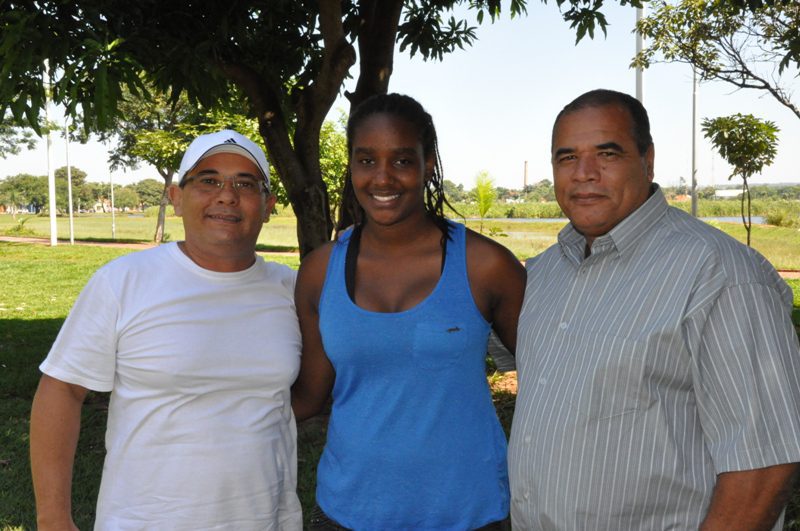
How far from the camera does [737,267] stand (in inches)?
63.2

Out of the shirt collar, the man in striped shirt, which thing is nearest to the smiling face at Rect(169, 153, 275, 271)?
the man in striped shirt

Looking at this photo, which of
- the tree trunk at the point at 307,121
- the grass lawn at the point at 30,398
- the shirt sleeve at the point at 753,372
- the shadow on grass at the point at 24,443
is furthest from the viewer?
the tree trunk at the point at 307,121

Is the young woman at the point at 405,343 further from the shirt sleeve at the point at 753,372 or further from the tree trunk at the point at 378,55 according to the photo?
the tree trunk at the point at 378,55

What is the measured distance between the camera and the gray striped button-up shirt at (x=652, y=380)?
62.0 inches

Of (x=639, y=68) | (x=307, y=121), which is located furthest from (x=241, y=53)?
(x=639, y=68)

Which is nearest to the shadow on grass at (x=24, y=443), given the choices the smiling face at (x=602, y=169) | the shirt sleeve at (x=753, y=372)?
the smiling face at (x=602, y=169)

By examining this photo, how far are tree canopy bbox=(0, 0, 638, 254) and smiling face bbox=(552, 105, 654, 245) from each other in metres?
2.36

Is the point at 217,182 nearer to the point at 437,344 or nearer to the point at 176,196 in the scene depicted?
the point at 176,196

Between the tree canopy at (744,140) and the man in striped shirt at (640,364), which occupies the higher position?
the tree canopy at (744,140)

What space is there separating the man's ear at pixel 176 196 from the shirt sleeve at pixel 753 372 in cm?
159

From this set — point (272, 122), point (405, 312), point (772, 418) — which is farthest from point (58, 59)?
point (772, 418)

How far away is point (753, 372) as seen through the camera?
156 centimetres

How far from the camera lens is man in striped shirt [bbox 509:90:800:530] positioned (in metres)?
1.58

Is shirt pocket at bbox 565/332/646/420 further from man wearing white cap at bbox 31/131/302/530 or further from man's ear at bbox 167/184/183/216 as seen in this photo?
man's ear at bbox 167/184/183/216
